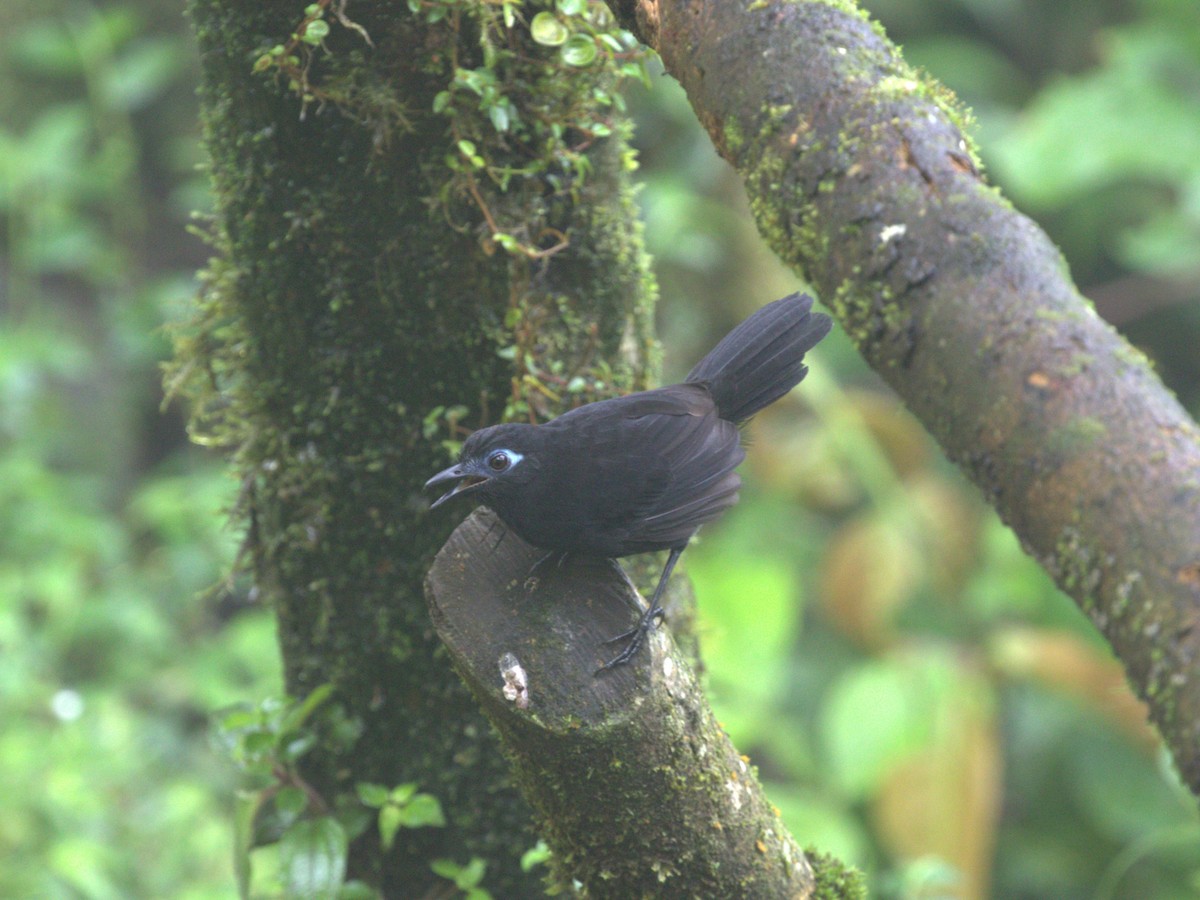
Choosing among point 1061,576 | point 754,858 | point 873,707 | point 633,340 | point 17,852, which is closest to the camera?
point 1061,576

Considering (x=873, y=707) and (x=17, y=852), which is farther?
(x=873, y=707)

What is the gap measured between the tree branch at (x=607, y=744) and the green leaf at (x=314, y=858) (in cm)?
48

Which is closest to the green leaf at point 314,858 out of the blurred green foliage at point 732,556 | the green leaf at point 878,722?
the blurred green foliage at point 732,556

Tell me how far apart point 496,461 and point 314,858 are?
82 centimetres

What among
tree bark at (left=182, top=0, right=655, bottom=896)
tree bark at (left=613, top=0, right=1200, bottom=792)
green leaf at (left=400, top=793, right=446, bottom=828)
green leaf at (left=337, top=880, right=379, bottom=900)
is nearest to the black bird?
tree bark at (left=182, top=0, right=655, bottom=896)

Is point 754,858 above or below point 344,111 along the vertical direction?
below

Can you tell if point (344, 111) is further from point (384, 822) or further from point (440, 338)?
point (384, 822)

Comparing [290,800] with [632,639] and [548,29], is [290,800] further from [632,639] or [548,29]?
[548,29]

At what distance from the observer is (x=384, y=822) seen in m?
2.17

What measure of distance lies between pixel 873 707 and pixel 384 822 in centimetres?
290

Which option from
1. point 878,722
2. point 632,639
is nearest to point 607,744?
point 632,639

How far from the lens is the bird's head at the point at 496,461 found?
198cm

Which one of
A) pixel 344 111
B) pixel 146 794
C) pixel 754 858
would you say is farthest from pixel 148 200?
pixel 754 858

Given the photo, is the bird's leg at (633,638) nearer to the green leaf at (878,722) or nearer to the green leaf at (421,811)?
the green leaf at (421,811)
